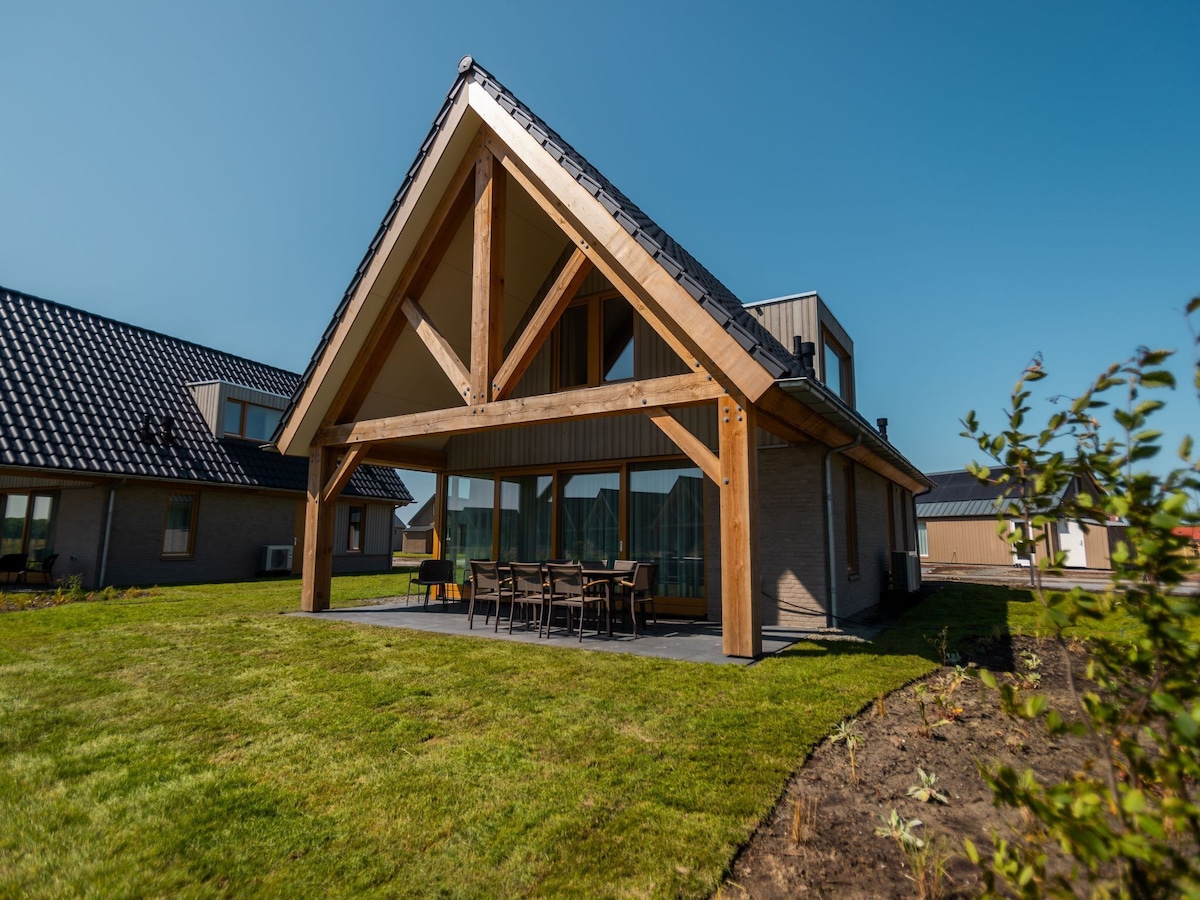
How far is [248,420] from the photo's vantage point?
1764 cm

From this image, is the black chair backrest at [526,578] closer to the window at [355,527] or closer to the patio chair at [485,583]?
the patio chair at [485,583]

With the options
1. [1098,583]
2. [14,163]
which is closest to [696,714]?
[14,163]

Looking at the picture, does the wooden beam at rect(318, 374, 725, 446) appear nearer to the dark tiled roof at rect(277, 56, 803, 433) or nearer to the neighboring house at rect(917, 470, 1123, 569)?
the dark tiled roof at rect(277, 56, 803, 433)

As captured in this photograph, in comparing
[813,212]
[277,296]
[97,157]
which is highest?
[277,296]

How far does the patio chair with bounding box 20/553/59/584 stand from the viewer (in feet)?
45.8

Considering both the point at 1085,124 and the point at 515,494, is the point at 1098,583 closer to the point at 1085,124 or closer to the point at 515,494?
the point at 1085,124

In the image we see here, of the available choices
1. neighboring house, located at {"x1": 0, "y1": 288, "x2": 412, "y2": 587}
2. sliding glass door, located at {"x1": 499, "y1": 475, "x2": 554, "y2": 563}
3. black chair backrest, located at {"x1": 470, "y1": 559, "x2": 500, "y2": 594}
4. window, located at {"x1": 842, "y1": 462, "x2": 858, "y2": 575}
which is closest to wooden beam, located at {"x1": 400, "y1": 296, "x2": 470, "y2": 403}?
black chair backrest, located at {"x1": 470, "y1": 559, "x2": 500, "y2": 594}

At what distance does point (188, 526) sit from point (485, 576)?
36.3 ft

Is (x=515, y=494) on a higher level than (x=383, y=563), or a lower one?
higher

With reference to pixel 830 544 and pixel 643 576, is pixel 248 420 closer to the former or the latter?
pixel 643 576

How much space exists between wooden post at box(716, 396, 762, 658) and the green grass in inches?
21.7

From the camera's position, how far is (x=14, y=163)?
8797mm

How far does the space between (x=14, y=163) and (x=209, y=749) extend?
30.7 feet

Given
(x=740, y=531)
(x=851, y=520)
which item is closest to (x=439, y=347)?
(x=740, y=531)
